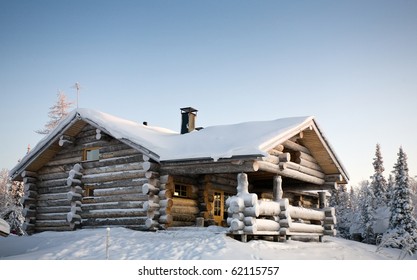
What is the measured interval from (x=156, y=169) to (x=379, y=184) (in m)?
31.9

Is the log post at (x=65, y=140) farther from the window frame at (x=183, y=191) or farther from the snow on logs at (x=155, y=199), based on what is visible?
the window frame at (x=183, y=191)

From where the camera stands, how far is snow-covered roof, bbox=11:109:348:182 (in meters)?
13.3

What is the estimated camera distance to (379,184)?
1639 inches

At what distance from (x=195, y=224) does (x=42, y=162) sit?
24.4 feet

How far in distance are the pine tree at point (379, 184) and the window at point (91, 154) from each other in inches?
1166

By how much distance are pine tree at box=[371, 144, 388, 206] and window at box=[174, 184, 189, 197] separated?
90.9 ft

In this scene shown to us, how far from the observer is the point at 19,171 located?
19266mm

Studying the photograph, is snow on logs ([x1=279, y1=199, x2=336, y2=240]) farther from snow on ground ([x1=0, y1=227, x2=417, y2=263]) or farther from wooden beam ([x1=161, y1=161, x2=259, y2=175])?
wooden beam ([x1=161, y1=161, x2=259, y2=175])

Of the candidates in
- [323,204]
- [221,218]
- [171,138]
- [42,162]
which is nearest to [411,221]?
[323,204]

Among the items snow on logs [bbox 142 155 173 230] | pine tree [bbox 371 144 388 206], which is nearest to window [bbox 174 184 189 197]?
snow on logs [bbox 142 155 173 230]

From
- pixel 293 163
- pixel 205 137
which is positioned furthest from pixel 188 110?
pixel 293 163

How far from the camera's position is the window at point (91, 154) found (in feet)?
58.7

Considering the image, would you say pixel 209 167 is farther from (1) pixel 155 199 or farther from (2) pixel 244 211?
(1) pixel 155 199
